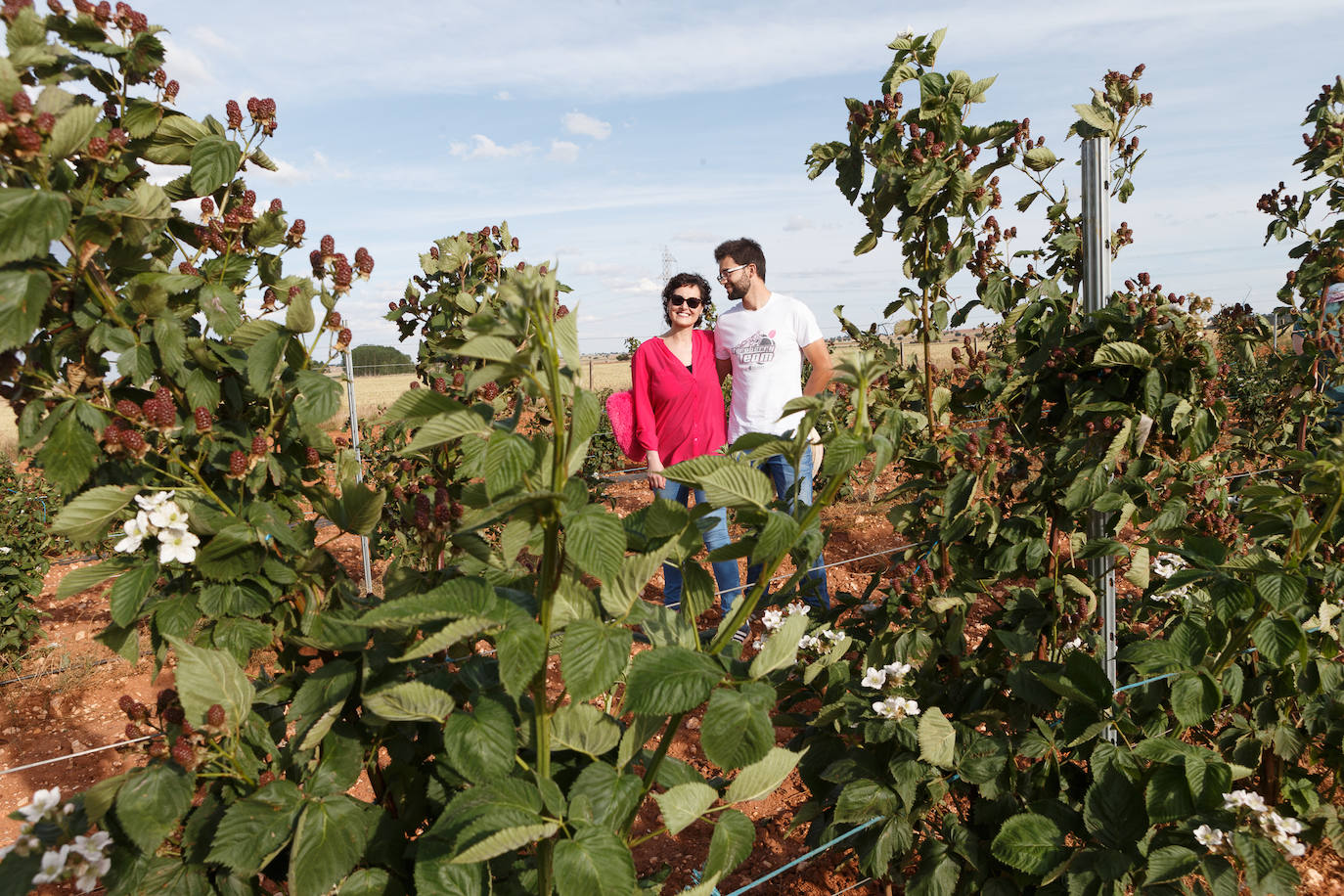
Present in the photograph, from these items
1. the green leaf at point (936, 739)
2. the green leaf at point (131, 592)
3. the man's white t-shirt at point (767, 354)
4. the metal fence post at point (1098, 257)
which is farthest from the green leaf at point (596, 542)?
the man's white t-shirt at point (767, 354)

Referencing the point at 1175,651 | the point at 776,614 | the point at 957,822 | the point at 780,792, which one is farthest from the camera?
the point at 780,792

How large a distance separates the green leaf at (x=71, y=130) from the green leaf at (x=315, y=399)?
384 millimetres

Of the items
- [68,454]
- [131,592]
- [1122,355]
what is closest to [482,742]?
[131,592]

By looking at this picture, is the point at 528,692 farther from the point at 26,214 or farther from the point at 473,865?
the point at 26,214

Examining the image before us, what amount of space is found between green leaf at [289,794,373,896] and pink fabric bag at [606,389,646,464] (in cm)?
278

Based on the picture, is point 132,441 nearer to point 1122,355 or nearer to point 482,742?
point 482,742

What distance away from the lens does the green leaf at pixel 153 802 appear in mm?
926

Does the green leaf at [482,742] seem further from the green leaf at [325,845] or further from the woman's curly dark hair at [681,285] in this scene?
the woman's curly dark hair at [681,285]

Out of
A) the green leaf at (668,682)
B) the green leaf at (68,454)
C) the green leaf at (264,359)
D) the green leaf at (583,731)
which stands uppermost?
the green leaf at (264,359)

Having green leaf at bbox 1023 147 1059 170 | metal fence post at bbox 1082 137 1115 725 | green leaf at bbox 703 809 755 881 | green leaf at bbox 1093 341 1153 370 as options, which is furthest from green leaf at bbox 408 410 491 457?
green leaf at bbox 1023 147 1059 170

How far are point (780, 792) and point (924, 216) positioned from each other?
6.46 ft

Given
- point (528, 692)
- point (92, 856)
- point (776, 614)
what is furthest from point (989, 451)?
point (92, 856)

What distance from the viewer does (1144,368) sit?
1.83 m

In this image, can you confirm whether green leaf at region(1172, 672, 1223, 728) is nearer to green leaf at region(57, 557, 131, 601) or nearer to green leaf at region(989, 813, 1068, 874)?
green leaf at region(989, 813, 1068, 874)
